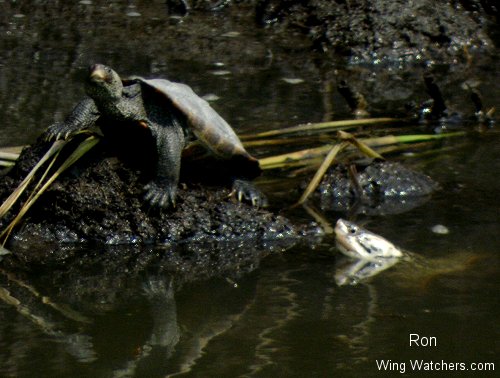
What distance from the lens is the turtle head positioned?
3.90 meters

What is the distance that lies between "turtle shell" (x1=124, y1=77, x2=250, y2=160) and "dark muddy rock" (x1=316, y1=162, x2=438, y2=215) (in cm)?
53

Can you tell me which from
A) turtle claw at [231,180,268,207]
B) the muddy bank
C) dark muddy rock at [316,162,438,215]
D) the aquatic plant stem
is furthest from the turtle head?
the muddy bank

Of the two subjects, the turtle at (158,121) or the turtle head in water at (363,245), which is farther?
the turtle at (158,121)

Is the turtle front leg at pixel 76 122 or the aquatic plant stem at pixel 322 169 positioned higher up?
the turtle front leg at pixel 76 122

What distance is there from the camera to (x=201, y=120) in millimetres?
4234

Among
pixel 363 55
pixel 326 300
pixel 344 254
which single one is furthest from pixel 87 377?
pixel 363 55

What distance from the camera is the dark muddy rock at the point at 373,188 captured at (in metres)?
4.62

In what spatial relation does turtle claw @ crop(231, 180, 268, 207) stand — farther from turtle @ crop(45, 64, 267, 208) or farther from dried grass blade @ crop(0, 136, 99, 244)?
dried grass blade @ crop(0, 136, 99, 244)

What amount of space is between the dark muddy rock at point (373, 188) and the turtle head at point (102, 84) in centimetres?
118

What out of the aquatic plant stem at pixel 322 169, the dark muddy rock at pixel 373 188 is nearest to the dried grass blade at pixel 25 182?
the aquatic plant stem at pixel 322 169

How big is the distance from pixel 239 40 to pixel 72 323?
5.04 metres

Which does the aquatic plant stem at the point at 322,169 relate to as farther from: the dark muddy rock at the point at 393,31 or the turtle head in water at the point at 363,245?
the dark muddy rock at the point at 393,31

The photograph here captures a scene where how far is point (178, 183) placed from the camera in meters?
4.22

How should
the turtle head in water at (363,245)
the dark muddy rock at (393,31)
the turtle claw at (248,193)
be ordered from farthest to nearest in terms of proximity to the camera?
the dark muddy rock at (393,31) < the turtle claw at (248,193) < the turtle head in water at (363,245)
